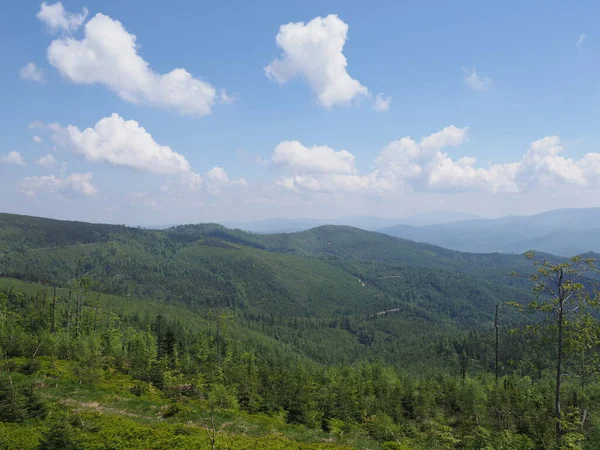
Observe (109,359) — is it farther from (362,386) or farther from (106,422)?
(362,386)

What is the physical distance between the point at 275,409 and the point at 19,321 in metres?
79.6

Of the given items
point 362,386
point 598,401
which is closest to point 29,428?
point 362,386

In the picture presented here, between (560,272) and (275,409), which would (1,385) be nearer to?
(275,409)

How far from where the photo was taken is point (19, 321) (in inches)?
3184

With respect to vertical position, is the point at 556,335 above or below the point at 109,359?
above

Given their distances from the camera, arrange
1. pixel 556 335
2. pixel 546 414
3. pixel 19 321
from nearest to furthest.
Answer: pixel 556 335
pixel 546 414
pixel 19 321

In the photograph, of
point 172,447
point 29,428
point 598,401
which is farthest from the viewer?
point 598,401

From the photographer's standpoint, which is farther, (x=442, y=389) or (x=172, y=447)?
(x=442, y=389)

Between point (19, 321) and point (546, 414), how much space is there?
106 metres

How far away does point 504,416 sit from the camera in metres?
35.4

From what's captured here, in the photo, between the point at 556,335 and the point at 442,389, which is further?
the point at 442,389

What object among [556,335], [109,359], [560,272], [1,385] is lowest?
[109,359]

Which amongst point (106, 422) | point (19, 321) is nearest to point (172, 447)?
point (106, 422)

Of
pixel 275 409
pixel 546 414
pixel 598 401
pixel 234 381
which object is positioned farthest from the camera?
pixel 598 401
